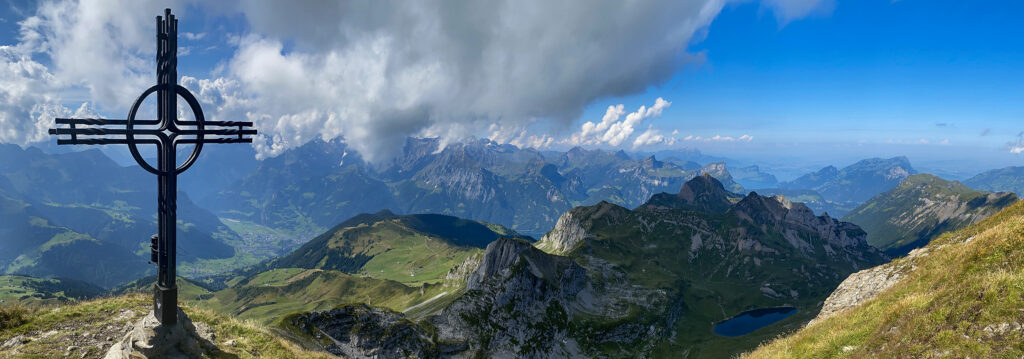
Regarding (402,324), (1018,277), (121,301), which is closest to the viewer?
(1018,277)

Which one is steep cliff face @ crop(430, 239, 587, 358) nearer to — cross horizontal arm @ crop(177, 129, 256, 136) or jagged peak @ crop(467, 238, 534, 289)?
jagged peak @ crop(467, 238, 534, 289)

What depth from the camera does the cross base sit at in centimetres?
2184

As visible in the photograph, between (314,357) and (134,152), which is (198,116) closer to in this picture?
(134,152)

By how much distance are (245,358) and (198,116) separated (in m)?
14.5

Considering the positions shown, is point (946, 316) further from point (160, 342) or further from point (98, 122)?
point (98, 122)

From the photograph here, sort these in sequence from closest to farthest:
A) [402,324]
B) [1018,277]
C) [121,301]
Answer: [1018,277] < [121,301] < [402,324]

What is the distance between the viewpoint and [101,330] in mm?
24203

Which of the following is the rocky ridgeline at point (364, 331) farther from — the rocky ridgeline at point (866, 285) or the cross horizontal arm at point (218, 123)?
the rocky ridgeline at point (866, 285)

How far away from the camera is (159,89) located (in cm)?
2323

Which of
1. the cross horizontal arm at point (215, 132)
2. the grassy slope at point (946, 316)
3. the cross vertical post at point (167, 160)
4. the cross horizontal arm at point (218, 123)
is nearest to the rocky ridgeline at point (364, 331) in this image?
the cross vertical post at point (167, 160)

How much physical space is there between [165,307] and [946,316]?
3628 centimetres

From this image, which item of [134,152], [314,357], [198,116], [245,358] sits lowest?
[314,357]

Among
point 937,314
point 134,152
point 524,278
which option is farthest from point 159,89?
point 524,278

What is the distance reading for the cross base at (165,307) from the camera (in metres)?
21.8
